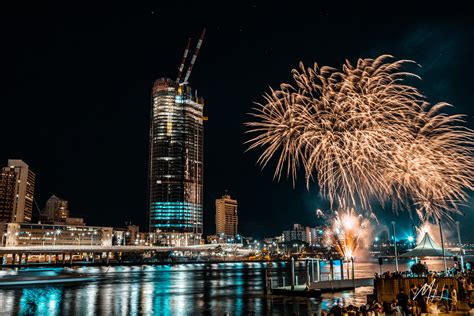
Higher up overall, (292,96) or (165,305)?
(292,96)

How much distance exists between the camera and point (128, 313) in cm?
2920

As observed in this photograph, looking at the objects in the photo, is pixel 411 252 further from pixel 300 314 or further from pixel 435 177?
pixel 300 314

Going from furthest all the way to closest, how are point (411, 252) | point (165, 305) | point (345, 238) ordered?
point (345, 238)
point (411, 252)
point (165, 305)

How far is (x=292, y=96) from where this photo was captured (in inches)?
1222

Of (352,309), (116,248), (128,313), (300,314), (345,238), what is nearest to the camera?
(352,309)

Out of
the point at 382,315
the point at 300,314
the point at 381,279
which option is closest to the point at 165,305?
the point at 300,314

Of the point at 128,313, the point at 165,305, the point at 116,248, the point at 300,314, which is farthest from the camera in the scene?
the point at 116,248

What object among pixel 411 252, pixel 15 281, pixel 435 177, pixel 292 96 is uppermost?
pixel 292 96

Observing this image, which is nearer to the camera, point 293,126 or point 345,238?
point 293,126

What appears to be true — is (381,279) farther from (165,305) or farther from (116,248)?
(116,248)

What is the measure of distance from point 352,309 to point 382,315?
1.37 meters

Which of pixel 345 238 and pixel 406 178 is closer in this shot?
pixel 406 178

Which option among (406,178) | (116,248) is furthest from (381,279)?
(116,248)

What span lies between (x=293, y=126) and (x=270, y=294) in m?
16.2
